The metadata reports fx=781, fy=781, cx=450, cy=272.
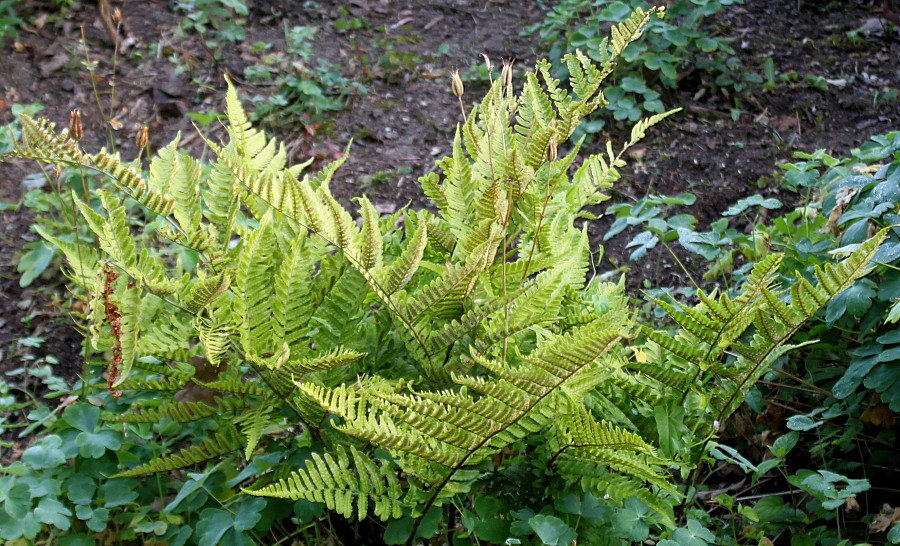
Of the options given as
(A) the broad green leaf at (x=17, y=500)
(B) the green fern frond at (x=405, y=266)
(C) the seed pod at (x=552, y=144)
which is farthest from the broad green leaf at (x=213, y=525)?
(C) the seed pod at (x=552, y=144)

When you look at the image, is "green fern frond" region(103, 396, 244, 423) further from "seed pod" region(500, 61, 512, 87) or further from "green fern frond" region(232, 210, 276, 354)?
"seed pod" region(500, 61, 512, 87)

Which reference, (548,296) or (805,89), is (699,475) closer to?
(548,296)

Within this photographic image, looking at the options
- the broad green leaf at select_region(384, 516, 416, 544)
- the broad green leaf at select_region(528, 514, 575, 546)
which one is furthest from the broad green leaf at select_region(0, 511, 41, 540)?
the broad green leaf at select_region(528, 514, 575, 546)

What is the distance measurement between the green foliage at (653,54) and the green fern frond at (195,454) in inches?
99.5

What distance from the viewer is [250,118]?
12.7 feet

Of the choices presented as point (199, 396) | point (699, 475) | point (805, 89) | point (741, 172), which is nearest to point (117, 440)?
point (199, 396)

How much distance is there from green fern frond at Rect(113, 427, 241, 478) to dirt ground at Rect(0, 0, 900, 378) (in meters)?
1.40

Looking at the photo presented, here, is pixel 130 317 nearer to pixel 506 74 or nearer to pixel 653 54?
pixel 506 74

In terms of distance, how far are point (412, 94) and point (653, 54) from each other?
4.16 feet

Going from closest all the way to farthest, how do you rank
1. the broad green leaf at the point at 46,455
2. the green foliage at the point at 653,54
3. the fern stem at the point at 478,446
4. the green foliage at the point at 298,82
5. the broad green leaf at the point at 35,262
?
1. the fern stem at the point at 478,446
2. the broad green leaf at the point at 46,455
3. the broad green leaf at the point at 35,262
4. the green foliage at the point at 653,54
5. the green foliage at the point at 298,82

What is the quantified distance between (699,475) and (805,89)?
8.24ft

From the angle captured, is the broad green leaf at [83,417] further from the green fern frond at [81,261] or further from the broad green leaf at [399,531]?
the broad green leaf at [399,531]

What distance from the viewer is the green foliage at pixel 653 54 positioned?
3.81 metres

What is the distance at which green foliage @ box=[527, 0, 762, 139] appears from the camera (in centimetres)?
381
